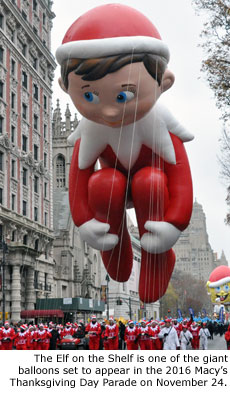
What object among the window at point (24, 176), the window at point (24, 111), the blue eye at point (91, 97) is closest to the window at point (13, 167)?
the window at point (24, 176)

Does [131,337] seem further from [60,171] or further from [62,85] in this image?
[60,171]

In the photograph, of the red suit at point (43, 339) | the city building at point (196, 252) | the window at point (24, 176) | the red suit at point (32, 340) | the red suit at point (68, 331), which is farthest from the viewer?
the city building at point (196, 252)

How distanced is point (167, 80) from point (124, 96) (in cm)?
98

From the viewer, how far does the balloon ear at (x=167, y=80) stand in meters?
7.88

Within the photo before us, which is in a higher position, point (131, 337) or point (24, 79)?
point (24, 79)

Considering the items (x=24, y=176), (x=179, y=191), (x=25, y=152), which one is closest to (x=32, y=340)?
(x=179, y=191)

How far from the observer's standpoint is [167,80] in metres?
7.95

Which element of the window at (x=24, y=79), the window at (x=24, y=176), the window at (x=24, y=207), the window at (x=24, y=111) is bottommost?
the window at (x=24, y=207)

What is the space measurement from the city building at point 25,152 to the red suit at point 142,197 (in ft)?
84.7

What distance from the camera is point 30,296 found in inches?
1459

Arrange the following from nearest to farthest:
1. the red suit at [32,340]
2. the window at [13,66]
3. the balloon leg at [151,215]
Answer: the balloon leg at [151,215] → the red suit at [32,340] → the window at [13,66]

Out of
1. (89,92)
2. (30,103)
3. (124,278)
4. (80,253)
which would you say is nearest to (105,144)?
(89,92)

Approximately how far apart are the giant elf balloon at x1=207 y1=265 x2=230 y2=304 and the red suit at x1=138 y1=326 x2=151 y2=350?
58.8ft

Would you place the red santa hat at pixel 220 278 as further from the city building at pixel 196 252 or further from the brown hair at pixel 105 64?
the city building at pixel 196 252
